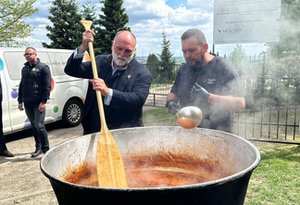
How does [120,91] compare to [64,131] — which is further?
[64,131]

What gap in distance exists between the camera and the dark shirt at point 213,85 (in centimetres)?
272

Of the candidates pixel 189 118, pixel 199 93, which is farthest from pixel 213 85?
pixel 189 118

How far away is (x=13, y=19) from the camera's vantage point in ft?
45.9

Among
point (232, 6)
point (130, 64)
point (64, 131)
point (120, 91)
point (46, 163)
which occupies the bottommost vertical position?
point (64, 131)

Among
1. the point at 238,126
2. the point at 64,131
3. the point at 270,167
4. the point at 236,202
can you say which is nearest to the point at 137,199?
the point at 236,202

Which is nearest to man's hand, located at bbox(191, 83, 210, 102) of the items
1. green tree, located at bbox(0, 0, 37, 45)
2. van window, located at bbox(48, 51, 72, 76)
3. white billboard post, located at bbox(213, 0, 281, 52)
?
white billboard post, located at bbox(213, 0, 281, 52)

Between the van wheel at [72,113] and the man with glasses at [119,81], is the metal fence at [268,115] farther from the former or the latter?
the van wheel at [72,113]

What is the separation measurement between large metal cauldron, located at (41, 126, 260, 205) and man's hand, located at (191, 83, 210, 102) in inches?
14.9

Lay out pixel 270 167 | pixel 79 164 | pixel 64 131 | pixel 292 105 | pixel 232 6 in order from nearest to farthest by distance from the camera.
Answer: pixel 79 164, pixel 270 167, pixel 232 6, pixel 64 131, pixel 292 105

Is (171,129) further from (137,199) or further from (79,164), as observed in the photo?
(137,199)

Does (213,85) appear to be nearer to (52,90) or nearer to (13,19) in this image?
(52,90)

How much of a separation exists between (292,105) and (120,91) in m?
8.12

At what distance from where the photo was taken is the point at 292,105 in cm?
938

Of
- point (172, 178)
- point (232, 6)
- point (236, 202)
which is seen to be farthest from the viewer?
point (232, 6)
